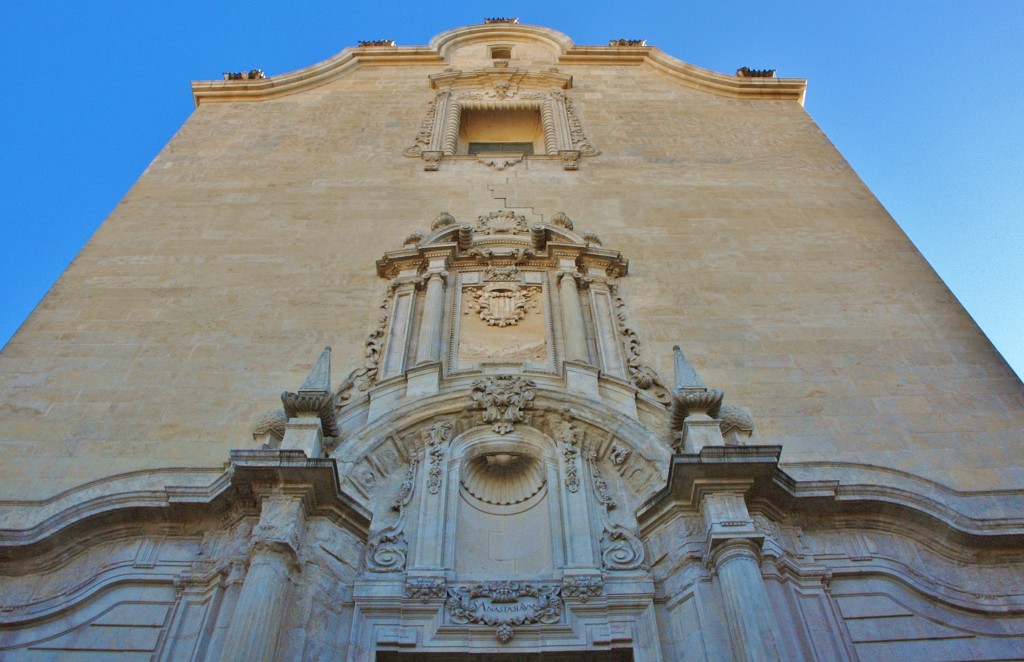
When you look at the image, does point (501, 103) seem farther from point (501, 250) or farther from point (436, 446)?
point (436, 446)

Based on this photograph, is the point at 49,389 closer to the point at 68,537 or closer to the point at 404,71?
the point at 68,537

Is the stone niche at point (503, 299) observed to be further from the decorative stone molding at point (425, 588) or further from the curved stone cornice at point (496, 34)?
the curved stone cornice at point (496, 34)

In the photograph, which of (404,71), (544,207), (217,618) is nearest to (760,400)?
(544,207)

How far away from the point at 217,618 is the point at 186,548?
3.48 ft

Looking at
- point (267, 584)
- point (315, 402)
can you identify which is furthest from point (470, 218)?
point (267, 584)

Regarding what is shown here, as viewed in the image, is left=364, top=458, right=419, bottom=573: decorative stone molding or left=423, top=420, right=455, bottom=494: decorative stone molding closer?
left=364, top=458, right=419, bottom=573: decorative stone molding

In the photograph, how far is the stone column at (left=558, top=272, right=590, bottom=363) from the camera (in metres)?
10.1

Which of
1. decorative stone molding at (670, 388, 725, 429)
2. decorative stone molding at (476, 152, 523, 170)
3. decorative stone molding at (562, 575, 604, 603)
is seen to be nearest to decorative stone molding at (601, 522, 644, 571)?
decorative stone molding at (562, 575, 604, 603)

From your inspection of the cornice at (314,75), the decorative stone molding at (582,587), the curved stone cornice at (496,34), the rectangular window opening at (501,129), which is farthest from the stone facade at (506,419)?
→ the curved stone cornice at (496,34)

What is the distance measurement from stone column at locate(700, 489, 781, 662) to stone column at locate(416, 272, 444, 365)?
150 inches

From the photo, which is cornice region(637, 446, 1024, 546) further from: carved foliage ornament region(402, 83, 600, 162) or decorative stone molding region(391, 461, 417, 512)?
carved foliage ornament region(402, 83, 600, 162)

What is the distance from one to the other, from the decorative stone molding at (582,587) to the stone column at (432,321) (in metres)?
3.26

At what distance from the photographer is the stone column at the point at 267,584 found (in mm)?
6305

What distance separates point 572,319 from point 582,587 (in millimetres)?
3977
